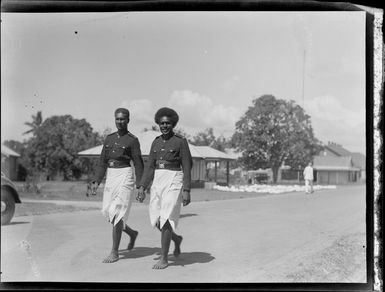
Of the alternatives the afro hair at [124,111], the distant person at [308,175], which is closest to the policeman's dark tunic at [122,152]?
the afro hair at [124,111]

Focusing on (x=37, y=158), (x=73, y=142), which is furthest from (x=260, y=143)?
(x=37, y=158)

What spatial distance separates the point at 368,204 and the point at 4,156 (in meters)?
4.12

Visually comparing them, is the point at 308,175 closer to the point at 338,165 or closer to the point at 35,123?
the point at 338,165

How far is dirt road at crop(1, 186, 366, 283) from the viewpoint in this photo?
6027mm

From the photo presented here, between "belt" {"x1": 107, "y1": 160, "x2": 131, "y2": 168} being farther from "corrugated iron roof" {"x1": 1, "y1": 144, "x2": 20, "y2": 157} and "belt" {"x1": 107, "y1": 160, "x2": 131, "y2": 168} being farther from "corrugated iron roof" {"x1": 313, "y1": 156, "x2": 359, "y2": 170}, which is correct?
"corrugated iron roof" {"x1": 313, "y1": 156, "x2": 359, "y2": 170}

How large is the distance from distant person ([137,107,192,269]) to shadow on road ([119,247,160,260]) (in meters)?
0.22

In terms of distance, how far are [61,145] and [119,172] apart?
924 mm

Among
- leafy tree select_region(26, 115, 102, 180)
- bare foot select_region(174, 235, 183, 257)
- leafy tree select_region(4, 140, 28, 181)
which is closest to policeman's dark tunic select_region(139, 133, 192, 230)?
bare foot select_region(174, 235, 183, 257)

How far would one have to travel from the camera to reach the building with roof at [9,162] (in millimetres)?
6215

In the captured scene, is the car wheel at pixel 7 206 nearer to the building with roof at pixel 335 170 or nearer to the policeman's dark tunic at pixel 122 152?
the policeman's dark tunic at pixel 122 152

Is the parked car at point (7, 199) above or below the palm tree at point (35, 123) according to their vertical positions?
below

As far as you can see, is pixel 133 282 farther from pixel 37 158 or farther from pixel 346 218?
pixel 346 218

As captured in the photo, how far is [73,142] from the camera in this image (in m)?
6.50

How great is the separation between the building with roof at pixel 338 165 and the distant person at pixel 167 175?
1.80m
